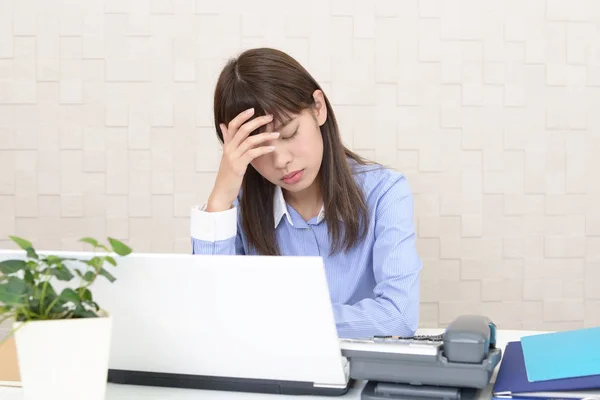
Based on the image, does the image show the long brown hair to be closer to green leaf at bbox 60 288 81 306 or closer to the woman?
the woman

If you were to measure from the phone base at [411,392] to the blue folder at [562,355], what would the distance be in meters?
0.13

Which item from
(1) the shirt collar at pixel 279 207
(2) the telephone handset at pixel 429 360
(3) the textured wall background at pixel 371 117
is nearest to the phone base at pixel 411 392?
(2) the telephone handset at pixel 429 360

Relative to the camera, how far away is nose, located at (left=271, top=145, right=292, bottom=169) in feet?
6.06

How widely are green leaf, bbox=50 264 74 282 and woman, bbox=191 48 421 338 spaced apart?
706 millimetres

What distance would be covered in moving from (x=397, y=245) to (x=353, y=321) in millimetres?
336

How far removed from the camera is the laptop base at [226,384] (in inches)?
48.2

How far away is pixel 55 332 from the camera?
1.03m

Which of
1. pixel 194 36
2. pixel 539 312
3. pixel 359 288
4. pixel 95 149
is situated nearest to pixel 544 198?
pixel 539 312

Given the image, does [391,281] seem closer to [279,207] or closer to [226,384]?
[279,207]

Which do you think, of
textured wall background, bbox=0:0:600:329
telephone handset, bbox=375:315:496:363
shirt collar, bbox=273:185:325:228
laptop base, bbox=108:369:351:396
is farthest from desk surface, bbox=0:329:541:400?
textured wall background, bbox=0:0:600:329

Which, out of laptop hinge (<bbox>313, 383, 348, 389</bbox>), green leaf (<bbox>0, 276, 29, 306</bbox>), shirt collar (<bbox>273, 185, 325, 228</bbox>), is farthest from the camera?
shirt collar (<bbox>273, 185, 325, 228</bbox>)

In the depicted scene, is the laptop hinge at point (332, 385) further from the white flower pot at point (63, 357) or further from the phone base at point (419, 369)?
the white flower pot at point (63, 357)

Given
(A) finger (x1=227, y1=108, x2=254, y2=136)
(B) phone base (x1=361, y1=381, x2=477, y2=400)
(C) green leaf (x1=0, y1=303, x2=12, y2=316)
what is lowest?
(B) phone base (x1=361, y1=381, x2=477, y2=400)

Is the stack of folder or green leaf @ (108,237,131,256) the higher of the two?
green leaf @ (108,237,131,256)
